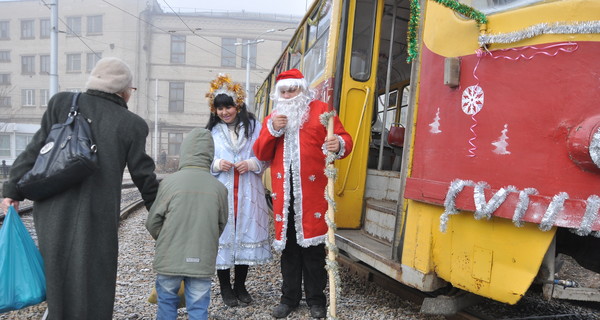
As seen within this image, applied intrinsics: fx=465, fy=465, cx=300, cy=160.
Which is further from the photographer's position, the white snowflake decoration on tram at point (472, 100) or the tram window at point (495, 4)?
the white snowflake decoration on tram at point (472, 100)

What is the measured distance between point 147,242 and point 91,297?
419cm

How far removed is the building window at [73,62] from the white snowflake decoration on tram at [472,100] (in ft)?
126

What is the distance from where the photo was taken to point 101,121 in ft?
7.95

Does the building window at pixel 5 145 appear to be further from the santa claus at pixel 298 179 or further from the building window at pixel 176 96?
the santa claus at pixel 298 179

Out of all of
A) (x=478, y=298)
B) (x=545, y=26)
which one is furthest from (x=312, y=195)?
(x=545, y=26)

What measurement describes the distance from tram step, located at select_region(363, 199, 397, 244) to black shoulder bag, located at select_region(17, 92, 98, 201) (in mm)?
2237

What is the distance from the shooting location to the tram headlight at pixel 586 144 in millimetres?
2020

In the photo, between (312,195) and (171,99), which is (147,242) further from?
(171,99)

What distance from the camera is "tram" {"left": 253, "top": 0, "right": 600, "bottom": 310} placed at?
6.96 ft

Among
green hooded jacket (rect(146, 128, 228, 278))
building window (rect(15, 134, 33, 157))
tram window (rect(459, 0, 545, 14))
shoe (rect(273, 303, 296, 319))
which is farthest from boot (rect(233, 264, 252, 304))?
building window (rect(15, 134, 33, 157))

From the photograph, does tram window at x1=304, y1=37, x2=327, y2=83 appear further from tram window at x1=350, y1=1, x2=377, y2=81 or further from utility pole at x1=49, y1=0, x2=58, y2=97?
utility pole at x1=49, y1=0, x2=58, y2=97

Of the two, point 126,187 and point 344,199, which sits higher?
point 344,199

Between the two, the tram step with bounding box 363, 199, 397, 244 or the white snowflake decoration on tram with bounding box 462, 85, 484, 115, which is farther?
the tram step with bounding box 363, 199, 397, 244

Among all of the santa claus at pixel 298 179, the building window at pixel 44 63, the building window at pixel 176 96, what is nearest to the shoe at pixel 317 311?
the santa claus at pixel 298 179
